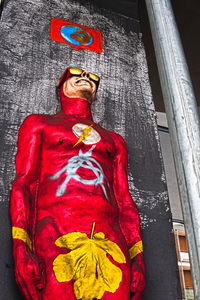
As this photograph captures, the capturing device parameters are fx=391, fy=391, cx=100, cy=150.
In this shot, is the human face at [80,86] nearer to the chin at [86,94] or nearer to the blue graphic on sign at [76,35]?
the chin at [86,94]

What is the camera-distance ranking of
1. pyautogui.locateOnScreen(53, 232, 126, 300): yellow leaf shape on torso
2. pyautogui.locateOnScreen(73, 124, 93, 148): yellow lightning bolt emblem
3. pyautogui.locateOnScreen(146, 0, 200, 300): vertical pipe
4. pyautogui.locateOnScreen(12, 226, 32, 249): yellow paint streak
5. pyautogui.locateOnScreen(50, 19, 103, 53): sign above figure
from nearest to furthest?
1. pyautogui.locateOnScreen(146, 0, 200, 300): vertical pipe
2. pyautogui.locateOnScreen(53, 232, 126, 300): yellow leaf shape on torso
3. pyautogui.locateOnScreen(12, 226, 32, 249): yellow paint streak
4. pyautogui.locateOnScreen(73, 124, 93, 148): yellow lightning bolt emblem
5. pyautogui.locateOnScreen(50, 19, 103, 53): sign above figure

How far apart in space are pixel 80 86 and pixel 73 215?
121cm

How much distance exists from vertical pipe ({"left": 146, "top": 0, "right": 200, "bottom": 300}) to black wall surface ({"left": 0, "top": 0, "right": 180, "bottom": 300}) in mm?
1445

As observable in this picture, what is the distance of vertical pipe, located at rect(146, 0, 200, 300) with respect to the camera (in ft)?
4.12

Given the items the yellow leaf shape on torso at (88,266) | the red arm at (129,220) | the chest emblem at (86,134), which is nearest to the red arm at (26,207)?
the yellow leaf shape on torso at (88,266)

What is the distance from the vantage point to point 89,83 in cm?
313

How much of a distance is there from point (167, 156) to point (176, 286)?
3.04m

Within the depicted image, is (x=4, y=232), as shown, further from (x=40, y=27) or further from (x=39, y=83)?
(x=40, y=27)

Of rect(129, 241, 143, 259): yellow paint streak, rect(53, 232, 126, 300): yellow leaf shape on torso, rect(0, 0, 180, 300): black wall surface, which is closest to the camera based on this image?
rect(53, 232, 126, 300): yellow leaf shape on torso

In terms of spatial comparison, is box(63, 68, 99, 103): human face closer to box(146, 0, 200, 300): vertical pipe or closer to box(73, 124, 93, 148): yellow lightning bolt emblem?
box(73, 124, 93, 148): yellow lightning bolt emblem

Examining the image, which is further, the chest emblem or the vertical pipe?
the chest emblem

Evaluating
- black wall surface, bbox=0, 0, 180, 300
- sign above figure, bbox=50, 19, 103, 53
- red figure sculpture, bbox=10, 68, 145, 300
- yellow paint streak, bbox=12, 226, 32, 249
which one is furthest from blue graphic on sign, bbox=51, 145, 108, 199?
sign above figure, bbox=50, 19, 103, 53

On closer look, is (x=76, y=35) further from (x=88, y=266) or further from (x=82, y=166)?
(x=88, y=266)

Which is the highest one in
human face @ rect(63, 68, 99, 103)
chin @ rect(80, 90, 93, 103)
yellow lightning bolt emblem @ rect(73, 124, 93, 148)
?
human face @ rect(63, 68, 99, 103)
